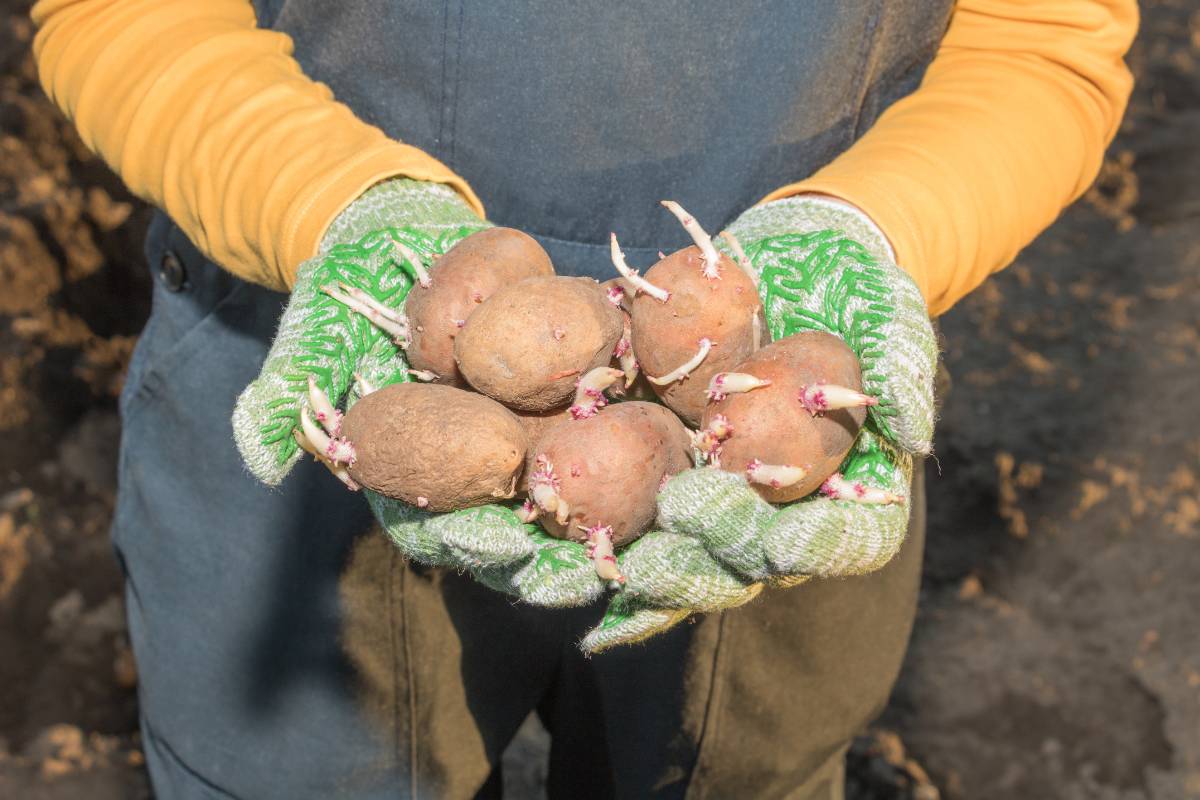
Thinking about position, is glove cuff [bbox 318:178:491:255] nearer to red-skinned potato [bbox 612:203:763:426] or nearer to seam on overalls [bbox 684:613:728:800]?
red-skinned potato [bbox 612:203:763:426]

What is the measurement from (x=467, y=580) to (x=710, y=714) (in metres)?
0.43

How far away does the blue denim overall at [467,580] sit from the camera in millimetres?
1584

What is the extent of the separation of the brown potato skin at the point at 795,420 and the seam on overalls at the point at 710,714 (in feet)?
1.47

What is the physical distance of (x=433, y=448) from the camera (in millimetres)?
1302

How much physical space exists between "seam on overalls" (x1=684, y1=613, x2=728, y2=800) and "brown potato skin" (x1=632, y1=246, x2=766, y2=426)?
0.43 m

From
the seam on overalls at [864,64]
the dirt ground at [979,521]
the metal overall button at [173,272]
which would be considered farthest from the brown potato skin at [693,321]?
the dirt ground at [979,521]

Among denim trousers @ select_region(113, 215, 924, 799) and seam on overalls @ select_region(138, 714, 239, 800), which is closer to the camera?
denim trousers @ select_region(113, 215, 924, 799)

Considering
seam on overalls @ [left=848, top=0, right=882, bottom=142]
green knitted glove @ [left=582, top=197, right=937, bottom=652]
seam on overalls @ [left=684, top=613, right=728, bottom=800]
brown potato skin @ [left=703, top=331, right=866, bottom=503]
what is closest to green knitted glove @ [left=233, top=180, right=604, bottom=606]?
green knitted glove @ [left=582, top=197, right=937, bottom=652]

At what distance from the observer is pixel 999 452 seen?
150 inches

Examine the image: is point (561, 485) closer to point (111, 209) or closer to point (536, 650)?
point (536, 650)

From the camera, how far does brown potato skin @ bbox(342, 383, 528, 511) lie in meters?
1.31

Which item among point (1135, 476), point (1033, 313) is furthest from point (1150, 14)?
point (1135, 476)

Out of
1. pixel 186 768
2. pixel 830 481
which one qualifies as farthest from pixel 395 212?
pixel 186 768

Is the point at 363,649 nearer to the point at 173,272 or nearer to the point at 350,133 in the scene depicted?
the point at 173,272
